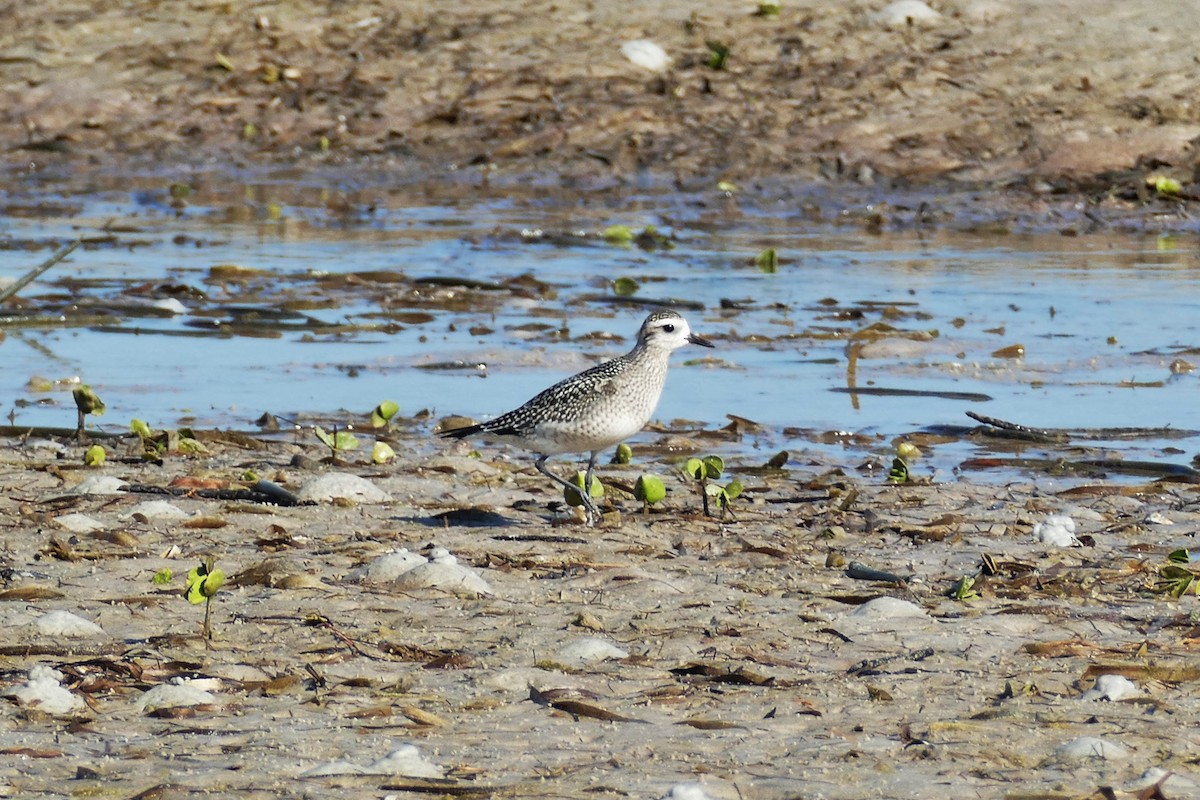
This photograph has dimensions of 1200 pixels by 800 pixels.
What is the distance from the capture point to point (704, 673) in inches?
194

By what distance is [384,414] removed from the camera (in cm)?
815

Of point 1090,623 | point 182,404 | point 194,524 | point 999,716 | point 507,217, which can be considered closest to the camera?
point 999,716

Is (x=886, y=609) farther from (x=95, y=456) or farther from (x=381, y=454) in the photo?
(x=95, y=456)

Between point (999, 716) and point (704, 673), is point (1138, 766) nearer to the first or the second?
point (999, 716)

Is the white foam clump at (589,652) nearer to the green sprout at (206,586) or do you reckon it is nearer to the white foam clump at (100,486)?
the green sprout at (206,586)

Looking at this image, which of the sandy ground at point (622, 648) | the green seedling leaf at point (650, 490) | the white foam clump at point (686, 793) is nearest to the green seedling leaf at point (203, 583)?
the sandy ground at point (622, 648)

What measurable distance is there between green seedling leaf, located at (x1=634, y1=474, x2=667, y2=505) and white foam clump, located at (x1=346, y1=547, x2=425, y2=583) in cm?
122

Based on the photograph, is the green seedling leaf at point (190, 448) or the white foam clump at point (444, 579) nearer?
the white foam clump at point (444, 579)

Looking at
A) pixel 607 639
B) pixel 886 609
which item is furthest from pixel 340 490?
pixel 886 609

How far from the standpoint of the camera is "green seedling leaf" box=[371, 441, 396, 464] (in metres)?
7.89

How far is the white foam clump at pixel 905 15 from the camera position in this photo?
19.6 meters

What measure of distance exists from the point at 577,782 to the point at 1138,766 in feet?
3.98

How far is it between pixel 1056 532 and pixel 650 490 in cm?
141

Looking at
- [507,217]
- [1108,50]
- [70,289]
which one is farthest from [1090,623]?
[1108,50]
